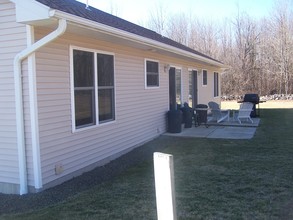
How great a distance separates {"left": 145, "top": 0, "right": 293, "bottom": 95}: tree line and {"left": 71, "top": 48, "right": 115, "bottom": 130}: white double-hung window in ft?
79.9

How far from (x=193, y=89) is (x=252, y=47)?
19846 millimetres

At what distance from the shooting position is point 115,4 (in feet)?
112

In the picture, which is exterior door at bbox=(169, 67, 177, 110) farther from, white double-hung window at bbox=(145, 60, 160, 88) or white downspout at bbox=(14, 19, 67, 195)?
white downspout at bbox=(14, 19, 67, 195)

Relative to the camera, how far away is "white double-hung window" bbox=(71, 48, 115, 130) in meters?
6.17

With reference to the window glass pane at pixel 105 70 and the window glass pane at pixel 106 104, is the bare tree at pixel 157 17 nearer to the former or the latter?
the window glass pane at pixel 105 70

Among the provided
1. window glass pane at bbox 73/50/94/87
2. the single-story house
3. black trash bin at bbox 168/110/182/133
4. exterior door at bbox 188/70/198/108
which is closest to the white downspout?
the single-story house

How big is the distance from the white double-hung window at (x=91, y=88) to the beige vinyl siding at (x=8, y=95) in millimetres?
1113

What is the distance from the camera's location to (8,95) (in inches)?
208

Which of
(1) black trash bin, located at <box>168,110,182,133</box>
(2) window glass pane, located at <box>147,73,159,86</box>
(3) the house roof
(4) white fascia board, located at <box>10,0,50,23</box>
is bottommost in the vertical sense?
(1) black trash bin, located at <box>168,110,182,133</box>

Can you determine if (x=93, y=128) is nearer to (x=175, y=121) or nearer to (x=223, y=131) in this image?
(x=175, y=121)

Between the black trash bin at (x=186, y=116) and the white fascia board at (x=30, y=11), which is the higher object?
the white fascia board at (x=30, y=11)

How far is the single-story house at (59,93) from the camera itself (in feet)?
16.6

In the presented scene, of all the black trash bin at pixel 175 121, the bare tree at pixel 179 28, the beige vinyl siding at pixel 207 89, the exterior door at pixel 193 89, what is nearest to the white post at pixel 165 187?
the black trash bin at pixel 175 121

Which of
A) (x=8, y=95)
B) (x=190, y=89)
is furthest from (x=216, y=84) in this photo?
(x=8, y=95)
